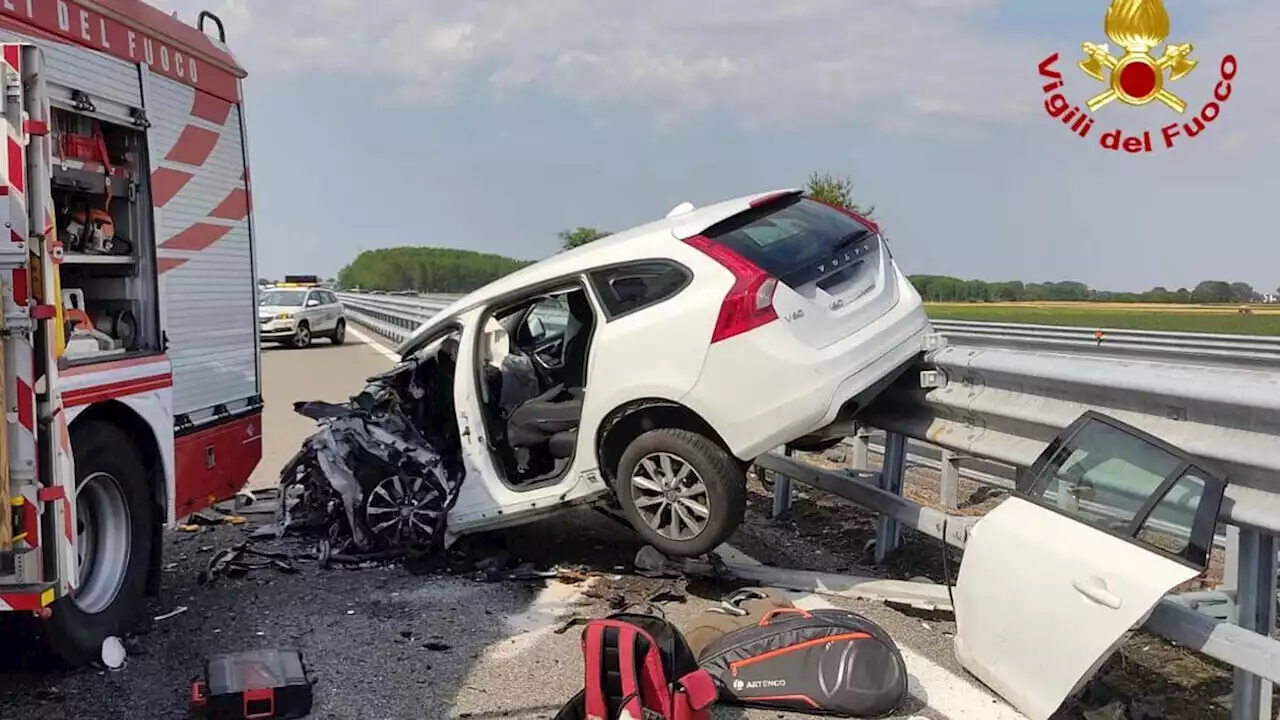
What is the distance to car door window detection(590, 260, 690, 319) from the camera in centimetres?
530

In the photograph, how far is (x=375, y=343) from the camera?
29.7m

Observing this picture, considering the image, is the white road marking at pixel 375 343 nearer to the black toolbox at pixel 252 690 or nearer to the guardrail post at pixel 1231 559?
the black toolbox at pixel 252 690

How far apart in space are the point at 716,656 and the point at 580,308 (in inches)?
113

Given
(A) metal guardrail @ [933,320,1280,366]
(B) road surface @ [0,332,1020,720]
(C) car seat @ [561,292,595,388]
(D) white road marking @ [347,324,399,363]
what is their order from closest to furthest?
1. (B) road surface @ [0,332,1020,720]
2. (C) car seat @ [561,292,595,388]
3. (A) metal guardrail @ [933,320,1280,366]
4. (D) white road marking @ [347,324,399,363]

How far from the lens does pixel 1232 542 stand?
4.13 m

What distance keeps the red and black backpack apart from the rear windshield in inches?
80.5

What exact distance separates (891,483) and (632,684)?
2686 mm

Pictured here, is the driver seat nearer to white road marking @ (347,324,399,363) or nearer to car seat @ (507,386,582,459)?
car seat @ (507,386,582,459)

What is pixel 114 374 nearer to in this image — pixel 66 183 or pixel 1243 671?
pixel 66 183

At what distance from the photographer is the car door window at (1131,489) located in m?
3.50

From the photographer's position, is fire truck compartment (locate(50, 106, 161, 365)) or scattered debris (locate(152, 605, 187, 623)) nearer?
fire truck compartment (locate(50, 106, 161, 365))

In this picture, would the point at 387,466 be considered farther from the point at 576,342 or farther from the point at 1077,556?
the point at 1077,556

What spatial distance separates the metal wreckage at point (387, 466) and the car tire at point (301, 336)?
21791 mm

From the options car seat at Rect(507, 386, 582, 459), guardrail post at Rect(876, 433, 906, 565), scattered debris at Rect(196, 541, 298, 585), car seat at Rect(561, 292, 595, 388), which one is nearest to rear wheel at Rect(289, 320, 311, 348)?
scattered debris at Rect(196, 541, 298, 585)
